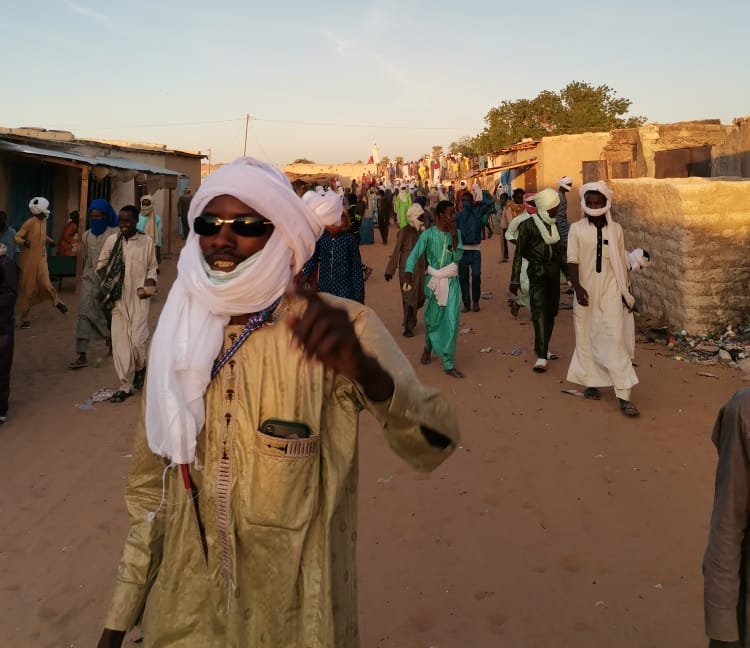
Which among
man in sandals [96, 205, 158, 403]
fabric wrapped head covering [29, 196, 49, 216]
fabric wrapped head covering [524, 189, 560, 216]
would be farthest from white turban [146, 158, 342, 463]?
fabric wrapped head covering [29, 196, 49, 216]

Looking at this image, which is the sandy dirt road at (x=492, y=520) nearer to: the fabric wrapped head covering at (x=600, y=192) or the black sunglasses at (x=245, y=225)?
the fabric wrapped head covering at (x=600, y=192)

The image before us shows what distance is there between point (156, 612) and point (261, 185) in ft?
3.50

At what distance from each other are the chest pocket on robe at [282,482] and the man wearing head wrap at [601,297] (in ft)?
16.9

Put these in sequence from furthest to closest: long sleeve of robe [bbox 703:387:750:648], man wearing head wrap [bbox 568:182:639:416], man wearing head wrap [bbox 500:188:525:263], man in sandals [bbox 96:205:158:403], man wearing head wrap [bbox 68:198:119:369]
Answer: man wearing head wrap [bbox 500:188:525:263] → man wearing head wrap [bbox 68:198:119:369] → man in sandals [bbox 96:205:158:403] → man wearing head wrap [bbox 568:182:639:416] → long sleeve of robe [bbox 703:387:750:648]

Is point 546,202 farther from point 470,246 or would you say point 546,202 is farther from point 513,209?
point 513,209

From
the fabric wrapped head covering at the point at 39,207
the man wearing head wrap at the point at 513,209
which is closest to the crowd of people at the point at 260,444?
the fabric wrapped head covering at the point at 39,207

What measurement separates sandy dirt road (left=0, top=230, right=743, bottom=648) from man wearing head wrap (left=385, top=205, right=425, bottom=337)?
2130 mm

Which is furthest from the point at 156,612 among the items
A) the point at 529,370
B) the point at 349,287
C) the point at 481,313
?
the point at 481,313

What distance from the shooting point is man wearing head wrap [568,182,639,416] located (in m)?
6.41

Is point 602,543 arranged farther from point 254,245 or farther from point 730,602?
point 254,245

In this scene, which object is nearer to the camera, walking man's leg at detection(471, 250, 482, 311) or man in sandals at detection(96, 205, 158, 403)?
man in sandals at detection(96, 205, 158, 403)

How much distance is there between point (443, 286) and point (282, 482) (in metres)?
6.52

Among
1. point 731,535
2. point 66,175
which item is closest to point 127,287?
point 731,535

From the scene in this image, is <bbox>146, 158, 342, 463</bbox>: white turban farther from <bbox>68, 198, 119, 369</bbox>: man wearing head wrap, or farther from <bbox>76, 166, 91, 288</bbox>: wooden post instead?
<bbox>76, 166, 91, 288</bbox>: wooden post
